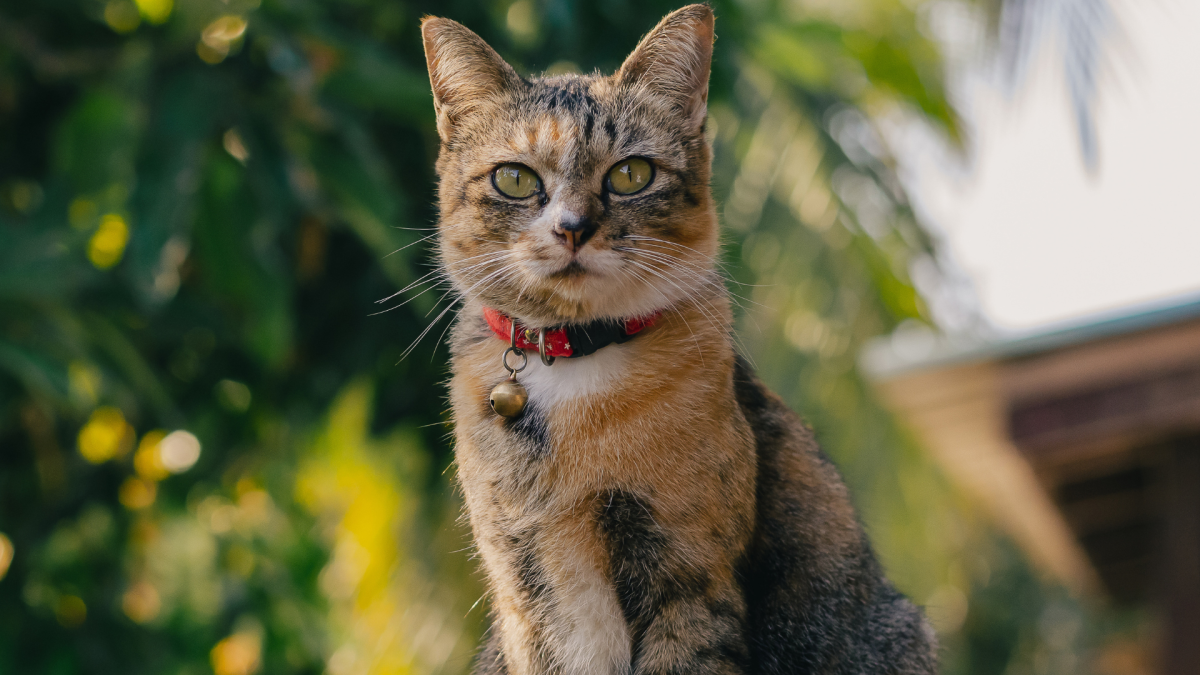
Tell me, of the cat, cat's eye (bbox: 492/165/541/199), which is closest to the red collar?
the cat

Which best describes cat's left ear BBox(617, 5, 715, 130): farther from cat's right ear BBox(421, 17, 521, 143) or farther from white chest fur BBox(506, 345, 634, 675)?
white chest fur BBox(506, 345, 634, 675)

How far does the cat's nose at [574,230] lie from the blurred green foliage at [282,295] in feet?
1.73

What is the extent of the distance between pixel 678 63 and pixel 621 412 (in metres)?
0.69

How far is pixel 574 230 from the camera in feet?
5.22

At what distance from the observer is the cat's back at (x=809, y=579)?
1.74 metres

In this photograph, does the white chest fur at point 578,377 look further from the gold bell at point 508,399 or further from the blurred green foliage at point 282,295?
the blurred green foliage at point 282,295

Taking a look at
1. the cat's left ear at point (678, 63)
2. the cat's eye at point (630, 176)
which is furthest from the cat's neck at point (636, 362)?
the cat's left ear at point (678, 63)

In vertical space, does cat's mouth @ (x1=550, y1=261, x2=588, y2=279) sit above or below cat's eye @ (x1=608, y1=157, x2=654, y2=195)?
below

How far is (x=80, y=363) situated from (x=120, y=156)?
701 mm

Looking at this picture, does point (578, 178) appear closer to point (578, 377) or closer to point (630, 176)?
point (630, 176)

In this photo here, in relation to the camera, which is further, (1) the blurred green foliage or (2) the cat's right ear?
(1) the blurred green foliage

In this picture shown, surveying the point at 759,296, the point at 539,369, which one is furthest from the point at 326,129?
the point at 759,296

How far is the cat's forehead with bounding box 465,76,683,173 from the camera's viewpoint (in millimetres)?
1676

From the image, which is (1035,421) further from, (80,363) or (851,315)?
(80,363)
